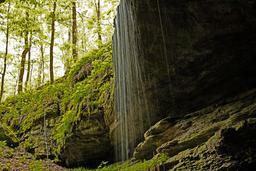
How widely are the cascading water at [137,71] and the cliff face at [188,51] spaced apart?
2 cm

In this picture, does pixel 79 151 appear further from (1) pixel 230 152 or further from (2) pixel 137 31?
(1) pixel 230 152

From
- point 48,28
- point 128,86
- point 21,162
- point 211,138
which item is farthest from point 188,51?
point 48,28

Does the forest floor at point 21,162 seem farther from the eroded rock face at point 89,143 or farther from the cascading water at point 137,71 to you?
the cascading water at point 137,71

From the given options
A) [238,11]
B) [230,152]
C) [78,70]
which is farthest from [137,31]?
[78,70]

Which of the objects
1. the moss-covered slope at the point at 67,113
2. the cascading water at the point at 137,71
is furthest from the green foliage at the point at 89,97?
the cascading water at the point at 137,71

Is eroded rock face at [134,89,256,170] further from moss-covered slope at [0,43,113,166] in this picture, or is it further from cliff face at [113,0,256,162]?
moss-covered slope at [0,43,113,166]

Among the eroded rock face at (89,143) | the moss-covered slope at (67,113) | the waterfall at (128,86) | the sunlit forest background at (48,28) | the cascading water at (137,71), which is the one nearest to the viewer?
the cascading water at (137,71)

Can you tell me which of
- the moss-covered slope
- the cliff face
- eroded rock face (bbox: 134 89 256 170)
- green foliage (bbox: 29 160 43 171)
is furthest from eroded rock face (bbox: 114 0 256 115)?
green foliage (bbox: 29 160 43 171)

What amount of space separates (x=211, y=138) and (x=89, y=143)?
537 cm

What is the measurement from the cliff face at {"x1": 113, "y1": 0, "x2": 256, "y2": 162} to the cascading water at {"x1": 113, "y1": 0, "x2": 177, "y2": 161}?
0.08ft

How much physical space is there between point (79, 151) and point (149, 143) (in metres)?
3.51

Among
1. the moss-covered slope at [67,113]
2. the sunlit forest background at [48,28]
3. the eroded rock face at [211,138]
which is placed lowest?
the eroded rock face at [211,138]

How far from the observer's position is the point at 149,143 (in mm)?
6789

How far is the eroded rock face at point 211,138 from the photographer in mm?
3906
